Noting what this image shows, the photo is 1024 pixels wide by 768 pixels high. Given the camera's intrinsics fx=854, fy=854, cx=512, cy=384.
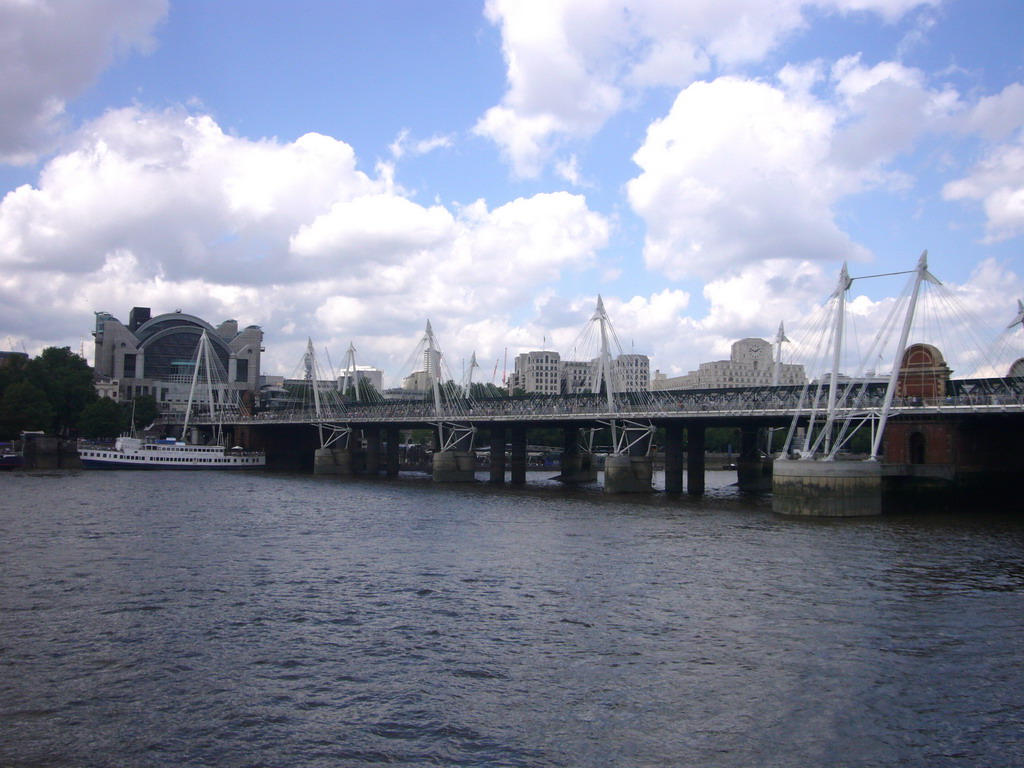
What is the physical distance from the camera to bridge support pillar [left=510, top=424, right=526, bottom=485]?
103812mm

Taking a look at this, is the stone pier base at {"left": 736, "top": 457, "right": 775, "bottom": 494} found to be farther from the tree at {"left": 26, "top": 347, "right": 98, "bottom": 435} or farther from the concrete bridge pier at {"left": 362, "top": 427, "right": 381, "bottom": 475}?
the tree at {"left": 26, "top": 347, "right": 98, "bottom": 435}

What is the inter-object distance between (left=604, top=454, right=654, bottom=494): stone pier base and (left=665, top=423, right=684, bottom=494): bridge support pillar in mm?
3821

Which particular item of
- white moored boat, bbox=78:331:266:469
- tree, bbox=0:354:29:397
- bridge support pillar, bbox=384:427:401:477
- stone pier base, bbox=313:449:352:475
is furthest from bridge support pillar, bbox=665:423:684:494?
tree, bbox=0:354:29:397

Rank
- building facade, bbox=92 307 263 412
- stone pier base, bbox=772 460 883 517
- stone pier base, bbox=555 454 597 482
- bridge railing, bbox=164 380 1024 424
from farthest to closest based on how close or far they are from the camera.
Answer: building facade, bbox=92 307 263 412 → stone pier base, bbox=555 454 597 482 → bridge railing, bbox=164 380 1024 424 → stone pier base, bbox=772 460 883 517

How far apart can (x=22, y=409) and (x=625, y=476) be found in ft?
278

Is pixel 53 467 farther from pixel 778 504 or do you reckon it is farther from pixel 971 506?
pixel 971 506

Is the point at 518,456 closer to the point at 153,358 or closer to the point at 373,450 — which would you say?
the point at 373,450

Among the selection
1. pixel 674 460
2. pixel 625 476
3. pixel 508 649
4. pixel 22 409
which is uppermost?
pixel 22 409

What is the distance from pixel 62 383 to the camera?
133375 millimetres

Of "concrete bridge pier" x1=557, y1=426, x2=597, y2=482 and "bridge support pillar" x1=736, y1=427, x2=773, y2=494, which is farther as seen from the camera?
"concrete bridge pier" x1=557, y1=426, x2=597, y2=482

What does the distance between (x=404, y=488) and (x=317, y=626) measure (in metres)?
66.2

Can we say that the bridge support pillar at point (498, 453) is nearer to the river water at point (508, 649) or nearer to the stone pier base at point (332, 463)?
the stone pier base at point (332, 463)

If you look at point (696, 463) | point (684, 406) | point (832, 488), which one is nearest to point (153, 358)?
point (696, 463)

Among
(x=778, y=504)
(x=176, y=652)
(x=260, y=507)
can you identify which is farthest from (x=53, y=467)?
(x=176, y=652)
